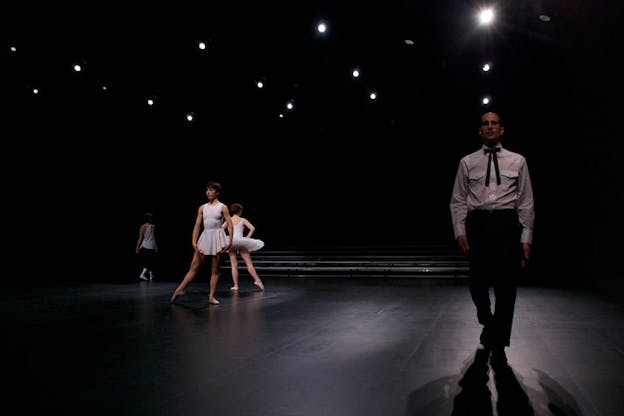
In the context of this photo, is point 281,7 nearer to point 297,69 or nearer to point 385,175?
point 297,69

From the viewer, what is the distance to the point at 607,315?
5.32 metres

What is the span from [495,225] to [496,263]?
0.91 feet

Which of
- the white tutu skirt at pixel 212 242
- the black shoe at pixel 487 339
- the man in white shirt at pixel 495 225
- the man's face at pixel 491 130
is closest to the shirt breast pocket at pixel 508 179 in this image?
the man in white shirt at pixel 495 225

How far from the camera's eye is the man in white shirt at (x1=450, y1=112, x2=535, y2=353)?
11.0ft

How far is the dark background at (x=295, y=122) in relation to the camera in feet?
29.6

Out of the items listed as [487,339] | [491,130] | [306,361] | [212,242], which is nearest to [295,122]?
[212,242]

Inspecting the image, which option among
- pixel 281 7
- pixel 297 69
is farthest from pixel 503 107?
pixel 281 7

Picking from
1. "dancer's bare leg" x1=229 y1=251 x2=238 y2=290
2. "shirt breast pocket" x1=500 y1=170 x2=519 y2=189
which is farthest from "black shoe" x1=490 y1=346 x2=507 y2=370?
"dancer's bare leg" x1=229 y1=251 x2=238 y2=290

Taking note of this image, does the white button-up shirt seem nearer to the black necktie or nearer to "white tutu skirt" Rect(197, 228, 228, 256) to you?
the black necktie

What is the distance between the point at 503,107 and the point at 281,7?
822 cm

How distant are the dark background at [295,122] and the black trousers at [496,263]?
4.81 metres

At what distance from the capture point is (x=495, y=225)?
339 cm

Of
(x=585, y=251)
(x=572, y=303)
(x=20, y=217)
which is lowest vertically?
(x=572, y=303)

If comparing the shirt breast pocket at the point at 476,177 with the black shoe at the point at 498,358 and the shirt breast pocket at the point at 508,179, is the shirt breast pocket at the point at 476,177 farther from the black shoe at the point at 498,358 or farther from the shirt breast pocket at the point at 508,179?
the black shoe at the point at 498,358
